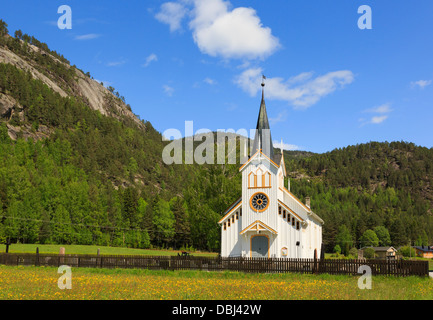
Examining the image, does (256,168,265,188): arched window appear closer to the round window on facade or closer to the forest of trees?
the round window on facade

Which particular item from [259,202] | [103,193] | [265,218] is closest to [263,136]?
[259,202]

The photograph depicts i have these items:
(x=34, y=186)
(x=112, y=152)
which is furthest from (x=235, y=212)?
(x=112, y=152)

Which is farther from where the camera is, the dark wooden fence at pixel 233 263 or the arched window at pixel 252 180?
the arched window at pixel 252 180

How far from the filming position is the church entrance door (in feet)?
122

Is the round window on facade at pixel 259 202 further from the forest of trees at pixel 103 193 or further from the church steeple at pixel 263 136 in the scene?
the forest of trees at pixel 103 193

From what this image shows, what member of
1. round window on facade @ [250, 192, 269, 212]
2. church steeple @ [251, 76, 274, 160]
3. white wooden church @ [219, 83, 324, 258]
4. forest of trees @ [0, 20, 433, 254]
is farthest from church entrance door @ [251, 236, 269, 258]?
forest of trees @ [0, 20, 433, 254]

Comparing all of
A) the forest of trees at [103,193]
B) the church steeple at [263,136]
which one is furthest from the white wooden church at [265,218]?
the forest of trees at [103,193]

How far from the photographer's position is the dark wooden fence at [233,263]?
24.5 meters

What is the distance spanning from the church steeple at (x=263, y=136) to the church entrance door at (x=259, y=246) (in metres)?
7.80

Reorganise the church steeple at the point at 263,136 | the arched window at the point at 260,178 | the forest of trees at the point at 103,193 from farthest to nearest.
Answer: the forest of trees at the point at 103,193 → the church steeple at the point at 263,136 → the arched window at the point at 260,178

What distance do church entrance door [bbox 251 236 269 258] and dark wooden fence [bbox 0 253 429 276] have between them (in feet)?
26.1

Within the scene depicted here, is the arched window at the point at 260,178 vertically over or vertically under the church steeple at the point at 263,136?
under

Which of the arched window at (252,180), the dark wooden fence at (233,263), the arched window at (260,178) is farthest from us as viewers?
the arched window at (252,180)
